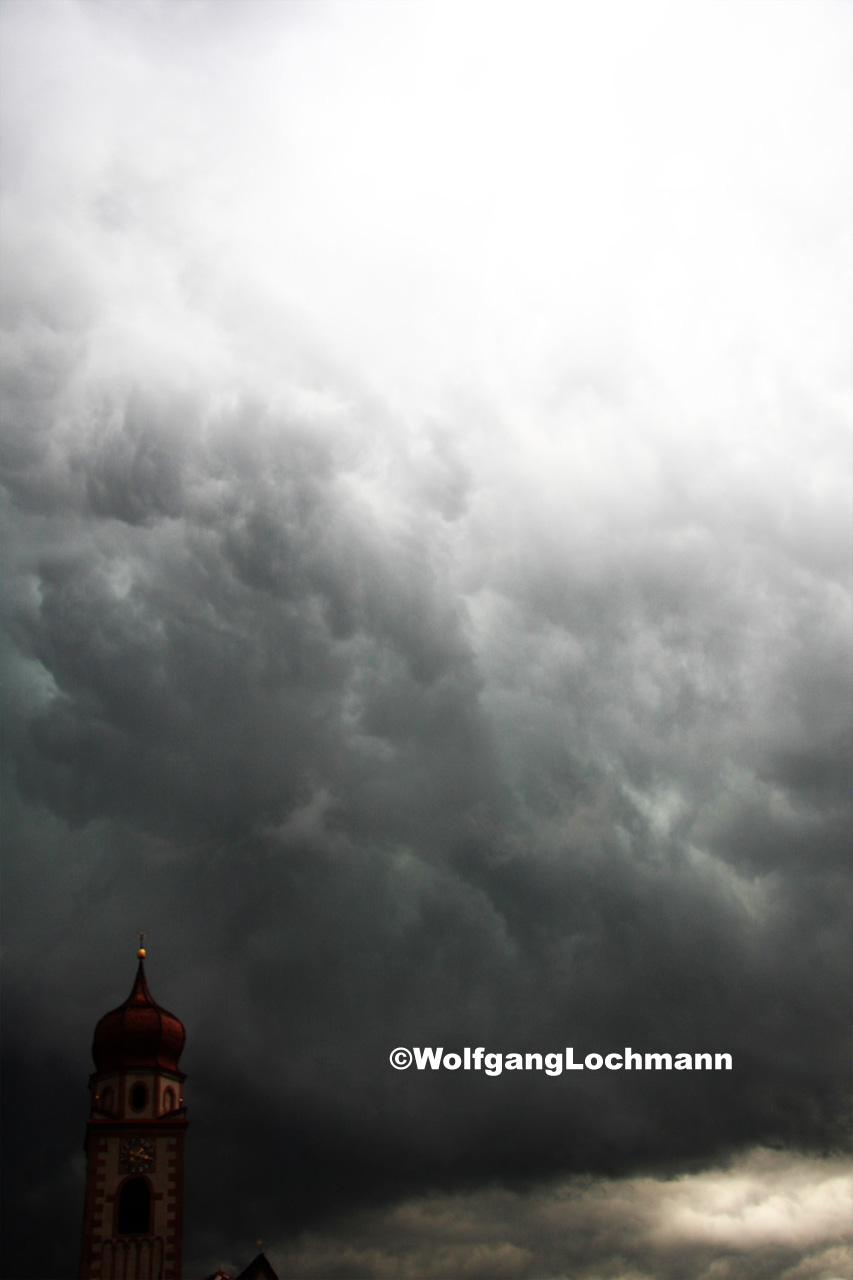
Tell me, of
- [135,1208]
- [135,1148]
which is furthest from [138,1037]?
[135,1208]

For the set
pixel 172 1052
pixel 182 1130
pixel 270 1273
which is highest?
pixel 172 1052

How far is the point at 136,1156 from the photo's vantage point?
3017 inches

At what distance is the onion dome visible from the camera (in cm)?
8069

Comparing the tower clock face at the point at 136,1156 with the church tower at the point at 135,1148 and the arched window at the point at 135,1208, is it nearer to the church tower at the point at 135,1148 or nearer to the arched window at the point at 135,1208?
the church tower at the point at 135,1148

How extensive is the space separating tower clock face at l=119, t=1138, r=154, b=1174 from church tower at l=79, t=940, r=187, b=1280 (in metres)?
0.07

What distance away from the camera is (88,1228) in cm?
7450

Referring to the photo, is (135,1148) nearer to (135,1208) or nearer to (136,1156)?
(136,1156)

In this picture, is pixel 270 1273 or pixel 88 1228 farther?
pixel 270 1273

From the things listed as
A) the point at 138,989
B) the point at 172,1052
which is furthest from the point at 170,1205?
the point at 138,989

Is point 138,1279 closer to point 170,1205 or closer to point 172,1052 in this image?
point 170,1205

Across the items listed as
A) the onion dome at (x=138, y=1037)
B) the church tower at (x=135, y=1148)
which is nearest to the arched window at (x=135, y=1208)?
the church tower at (x=135, y=1148)

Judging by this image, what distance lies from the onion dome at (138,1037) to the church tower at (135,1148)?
0.08m

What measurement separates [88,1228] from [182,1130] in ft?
28.0

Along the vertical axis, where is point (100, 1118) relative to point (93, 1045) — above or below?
below
